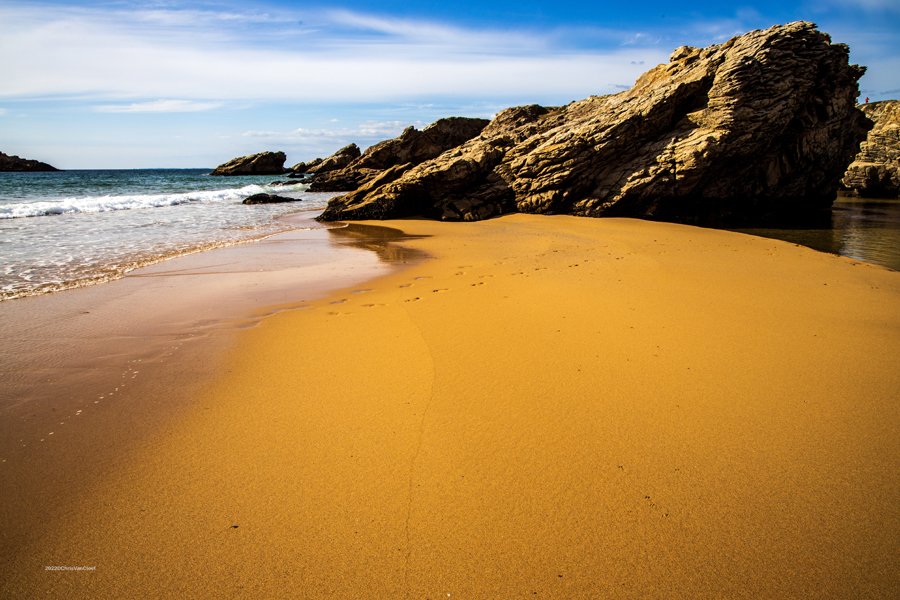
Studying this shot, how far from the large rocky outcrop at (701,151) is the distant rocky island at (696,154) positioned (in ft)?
0.13

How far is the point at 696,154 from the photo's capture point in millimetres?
13688

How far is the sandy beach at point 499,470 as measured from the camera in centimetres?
220

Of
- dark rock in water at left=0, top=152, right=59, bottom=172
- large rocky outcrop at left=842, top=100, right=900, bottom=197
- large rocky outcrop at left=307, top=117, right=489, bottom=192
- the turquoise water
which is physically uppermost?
dark rock in water at left=0, top=152, right=59, bottom=172

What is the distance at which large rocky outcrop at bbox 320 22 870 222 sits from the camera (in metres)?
13.7

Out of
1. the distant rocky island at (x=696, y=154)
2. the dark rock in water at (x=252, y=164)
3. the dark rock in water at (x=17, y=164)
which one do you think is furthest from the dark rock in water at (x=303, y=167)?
the dark rock in water at (x=17, y=164)

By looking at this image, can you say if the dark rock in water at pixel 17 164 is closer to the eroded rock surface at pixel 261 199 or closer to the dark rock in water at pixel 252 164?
the dark rock in water at pixel 252 164

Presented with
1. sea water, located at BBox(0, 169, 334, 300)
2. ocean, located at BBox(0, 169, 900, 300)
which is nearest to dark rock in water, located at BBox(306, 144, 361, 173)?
sea water, located at BBox(0, 169, 334, 300)

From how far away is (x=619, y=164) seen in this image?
15.6 metres

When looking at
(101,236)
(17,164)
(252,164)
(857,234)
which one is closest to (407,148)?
(101,236)

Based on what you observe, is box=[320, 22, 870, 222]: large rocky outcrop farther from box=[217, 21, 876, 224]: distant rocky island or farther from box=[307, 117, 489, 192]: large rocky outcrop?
box=[307, 117, 489, 192]: large rocky outcrop

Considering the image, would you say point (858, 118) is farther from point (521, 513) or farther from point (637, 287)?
point (521, 513)

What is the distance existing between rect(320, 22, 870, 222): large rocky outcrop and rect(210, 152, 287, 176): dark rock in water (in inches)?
2882

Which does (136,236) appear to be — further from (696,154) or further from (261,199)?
(696,154)

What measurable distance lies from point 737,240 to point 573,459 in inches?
454
